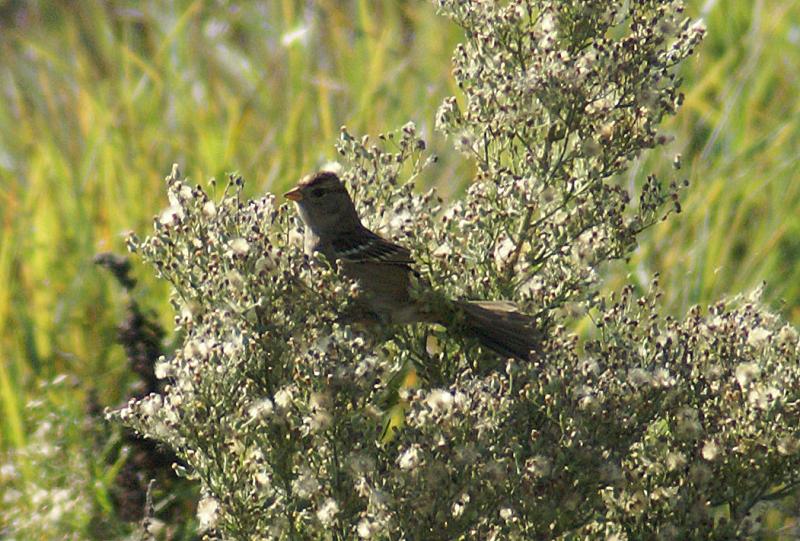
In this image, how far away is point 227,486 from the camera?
3568 mm

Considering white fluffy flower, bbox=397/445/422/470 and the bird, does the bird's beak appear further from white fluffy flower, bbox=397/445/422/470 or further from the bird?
white fluffy flower, bbox=397/445/422/470

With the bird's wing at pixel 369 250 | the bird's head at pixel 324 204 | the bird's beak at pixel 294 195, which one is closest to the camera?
the bird's wing at pixel 369 250

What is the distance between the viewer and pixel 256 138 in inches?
293

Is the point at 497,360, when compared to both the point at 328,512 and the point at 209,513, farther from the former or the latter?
the point at 209,513

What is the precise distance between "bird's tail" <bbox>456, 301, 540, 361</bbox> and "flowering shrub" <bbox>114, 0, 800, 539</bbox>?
7 centimetres

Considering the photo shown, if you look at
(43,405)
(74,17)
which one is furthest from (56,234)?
(74,17)

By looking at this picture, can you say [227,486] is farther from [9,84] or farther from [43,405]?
[9,84]

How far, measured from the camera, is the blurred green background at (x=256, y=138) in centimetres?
627

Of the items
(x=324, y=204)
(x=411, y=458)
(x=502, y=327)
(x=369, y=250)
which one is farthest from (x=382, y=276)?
(x=411, y=458)

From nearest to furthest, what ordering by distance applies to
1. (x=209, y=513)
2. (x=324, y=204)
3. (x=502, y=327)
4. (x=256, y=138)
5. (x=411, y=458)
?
(x=411, y=458)
(x=209, y=513)
(x=502, y=327)
(x=324, y=204)
(x=256, y=138)

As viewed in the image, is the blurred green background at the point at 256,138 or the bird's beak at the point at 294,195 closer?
the bird's beak at the point at 294,195

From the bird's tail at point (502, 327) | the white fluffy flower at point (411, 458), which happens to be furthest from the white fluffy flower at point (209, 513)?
the bird's tail at point (502, 327)

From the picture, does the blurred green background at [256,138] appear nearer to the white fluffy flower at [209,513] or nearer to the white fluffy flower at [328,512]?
the white fluffy flower at [209,513]

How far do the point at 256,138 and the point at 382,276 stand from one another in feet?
11.0
